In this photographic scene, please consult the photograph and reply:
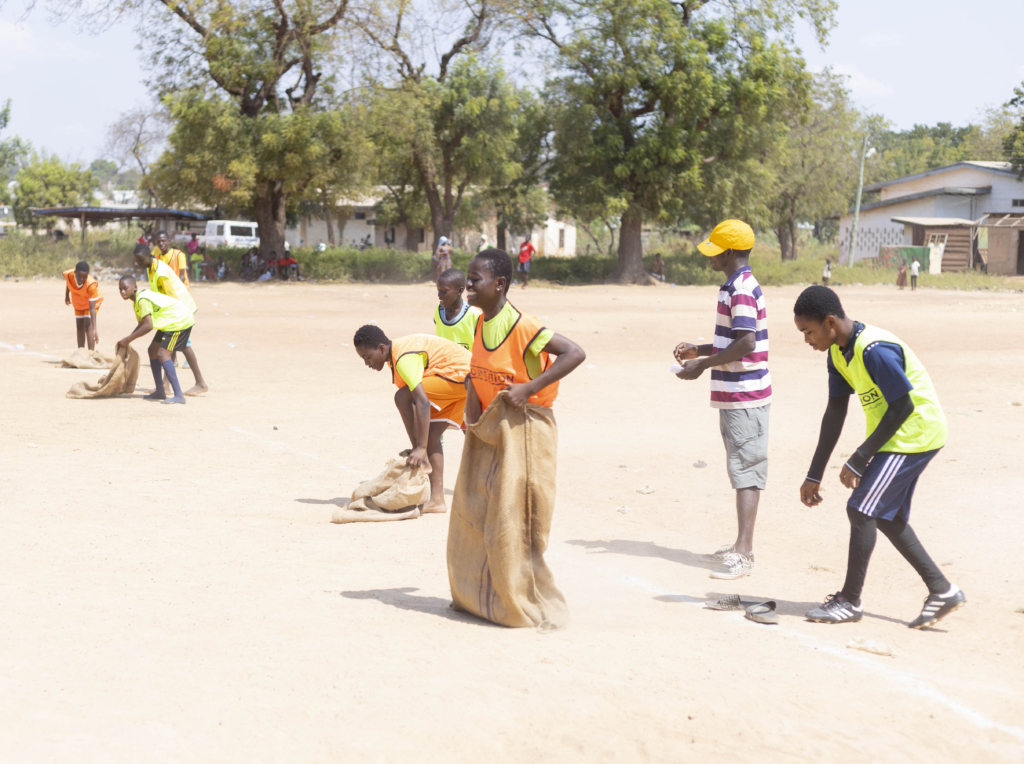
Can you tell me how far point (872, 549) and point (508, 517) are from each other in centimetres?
176

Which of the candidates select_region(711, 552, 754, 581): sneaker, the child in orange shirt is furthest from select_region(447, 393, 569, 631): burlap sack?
the child in orange shirt

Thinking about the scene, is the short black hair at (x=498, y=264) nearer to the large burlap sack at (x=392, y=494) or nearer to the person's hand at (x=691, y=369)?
the person's hand at (x=691, y=369)

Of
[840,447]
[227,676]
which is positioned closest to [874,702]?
[227,676]

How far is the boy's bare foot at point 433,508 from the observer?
6.77 meters

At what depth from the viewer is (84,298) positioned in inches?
545

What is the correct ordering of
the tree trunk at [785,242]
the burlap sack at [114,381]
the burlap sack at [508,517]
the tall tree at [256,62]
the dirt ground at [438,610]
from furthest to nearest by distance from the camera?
the tree trunk at [785,242]
the tall tree at [256,62]
the burlap sack at [114,381]
the burlap sack at [508,517]
the dirt ground at [438,610]

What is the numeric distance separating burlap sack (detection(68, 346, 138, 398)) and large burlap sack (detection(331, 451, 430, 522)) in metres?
5.68

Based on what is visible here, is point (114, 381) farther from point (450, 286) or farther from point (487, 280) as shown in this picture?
point (487, 280)

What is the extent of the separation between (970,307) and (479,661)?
27896 mm

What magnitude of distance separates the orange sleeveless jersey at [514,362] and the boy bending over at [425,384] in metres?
1.86

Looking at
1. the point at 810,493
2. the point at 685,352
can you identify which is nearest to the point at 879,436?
the point at 810,493

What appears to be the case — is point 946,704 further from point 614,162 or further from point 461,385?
point 614,162

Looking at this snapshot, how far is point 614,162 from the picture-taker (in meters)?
36.4

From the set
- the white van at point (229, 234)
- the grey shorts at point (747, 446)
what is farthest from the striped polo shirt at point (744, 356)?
the white van at point (229, 234)
